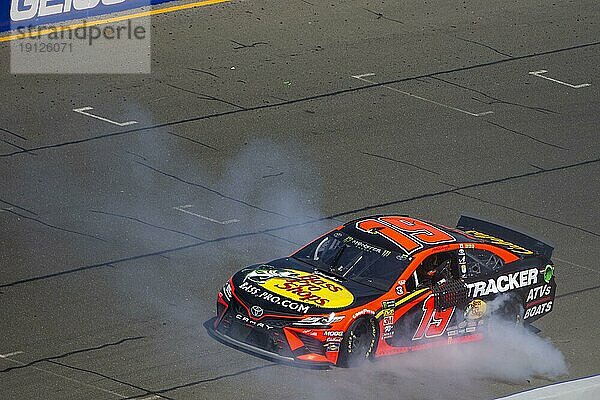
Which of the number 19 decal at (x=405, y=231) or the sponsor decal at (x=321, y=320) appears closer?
the sponsor decal at (x=321, y=320)

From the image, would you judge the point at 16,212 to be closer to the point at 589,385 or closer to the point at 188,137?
the point at 188,137

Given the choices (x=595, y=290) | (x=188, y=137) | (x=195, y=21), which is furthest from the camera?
(x=195, y=21)

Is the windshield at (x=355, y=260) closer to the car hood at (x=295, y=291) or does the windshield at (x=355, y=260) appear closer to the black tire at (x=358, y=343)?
the car hood at (x=295, y=291)

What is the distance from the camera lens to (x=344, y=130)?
20703 mm

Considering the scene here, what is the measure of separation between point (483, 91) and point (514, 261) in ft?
28.6

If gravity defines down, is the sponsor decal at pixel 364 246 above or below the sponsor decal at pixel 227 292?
above

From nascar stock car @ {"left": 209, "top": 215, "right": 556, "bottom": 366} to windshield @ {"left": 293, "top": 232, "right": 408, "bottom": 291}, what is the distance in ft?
0.04

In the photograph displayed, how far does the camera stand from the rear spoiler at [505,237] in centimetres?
1497

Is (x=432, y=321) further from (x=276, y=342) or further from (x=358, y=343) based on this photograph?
(x=276, y=342)

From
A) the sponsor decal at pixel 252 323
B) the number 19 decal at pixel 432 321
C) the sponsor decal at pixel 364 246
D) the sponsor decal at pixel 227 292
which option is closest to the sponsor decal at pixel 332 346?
the sponsor decal at pixel 252 323

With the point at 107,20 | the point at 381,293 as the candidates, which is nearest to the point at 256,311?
the point at 381,293

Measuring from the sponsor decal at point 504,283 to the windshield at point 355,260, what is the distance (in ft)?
2.86

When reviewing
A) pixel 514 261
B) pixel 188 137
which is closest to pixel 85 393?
pixel 514 261

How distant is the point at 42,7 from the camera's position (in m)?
24.1
